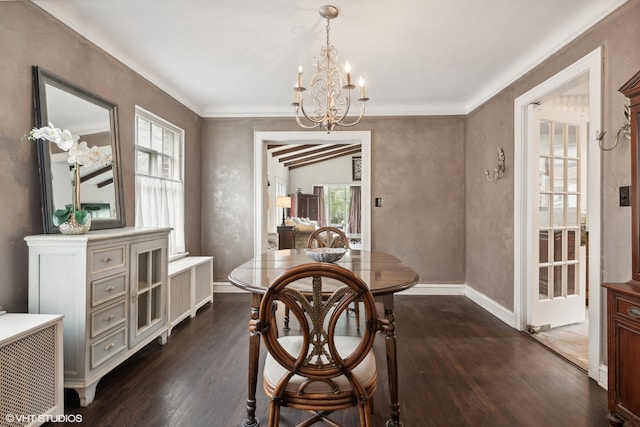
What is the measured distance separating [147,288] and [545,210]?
358 centimetres

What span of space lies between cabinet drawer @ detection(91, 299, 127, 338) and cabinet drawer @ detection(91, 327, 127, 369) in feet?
0.20

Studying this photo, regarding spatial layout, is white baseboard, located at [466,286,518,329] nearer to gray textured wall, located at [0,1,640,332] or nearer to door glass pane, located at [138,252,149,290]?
gray textured wall, located at [0,1,640,332]

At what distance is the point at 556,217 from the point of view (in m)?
3.32

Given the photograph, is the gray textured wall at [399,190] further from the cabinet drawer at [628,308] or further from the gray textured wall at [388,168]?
the cabinet drawer at [628,308]

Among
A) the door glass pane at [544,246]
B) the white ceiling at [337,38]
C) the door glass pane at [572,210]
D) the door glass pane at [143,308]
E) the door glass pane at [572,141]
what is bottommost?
the door glass pane at [143,308]

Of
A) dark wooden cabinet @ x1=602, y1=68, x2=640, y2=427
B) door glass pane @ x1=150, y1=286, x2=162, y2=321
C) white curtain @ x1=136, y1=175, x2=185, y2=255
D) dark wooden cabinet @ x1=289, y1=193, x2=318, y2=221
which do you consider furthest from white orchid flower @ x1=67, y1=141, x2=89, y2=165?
dark wooden cabinet @ x1=289, y1=193, x2=318, y2=221

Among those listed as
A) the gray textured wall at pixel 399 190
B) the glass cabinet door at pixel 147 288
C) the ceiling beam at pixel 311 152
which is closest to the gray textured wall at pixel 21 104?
the glass cabinet door at pixel 147 288

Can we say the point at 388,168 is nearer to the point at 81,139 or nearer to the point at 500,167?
the point at 500,167

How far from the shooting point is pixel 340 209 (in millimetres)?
13188

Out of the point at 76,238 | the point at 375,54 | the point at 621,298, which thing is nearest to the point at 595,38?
the point at 375,54

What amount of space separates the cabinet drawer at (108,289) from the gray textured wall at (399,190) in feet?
7.73

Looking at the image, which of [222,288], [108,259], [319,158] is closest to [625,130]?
[108,259]

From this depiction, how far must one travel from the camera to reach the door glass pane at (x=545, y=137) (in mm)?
3262

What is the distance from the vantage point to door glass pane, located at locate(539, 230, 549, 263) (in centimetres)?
326
